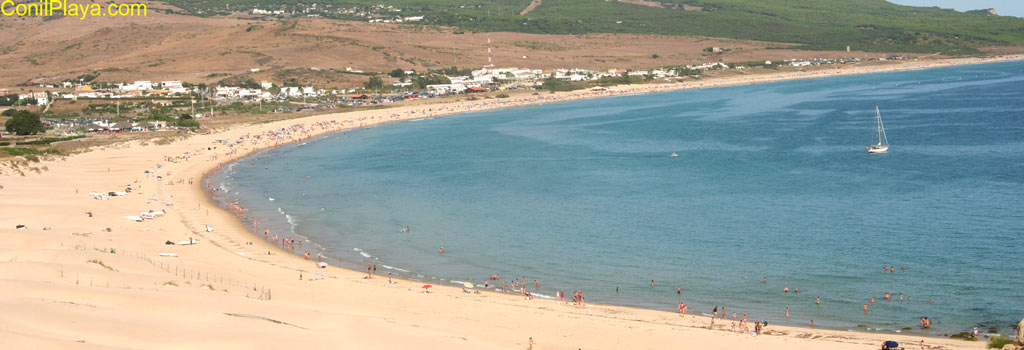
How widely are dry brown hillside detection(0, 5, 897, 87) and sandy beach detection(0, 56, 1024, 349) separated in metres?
96.4

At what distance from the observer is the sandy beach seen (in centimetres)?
1833

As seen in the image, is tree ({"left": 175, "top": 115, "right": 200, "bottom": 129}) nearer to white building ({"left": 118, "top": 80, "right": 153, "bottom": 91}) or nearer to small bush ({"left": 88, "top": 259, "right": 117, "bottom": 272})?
white building ({"left": 118, "top": 80, "right": 153, "bottom": 91})

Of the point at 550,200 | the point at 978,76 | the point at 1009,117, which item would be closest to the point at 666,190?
the point at 550,200

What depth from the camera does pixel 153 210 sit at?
131 ft

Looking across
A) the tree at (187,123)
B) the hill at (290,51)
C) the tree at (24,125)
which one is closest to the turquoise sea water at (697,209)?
the tree at (187,123)

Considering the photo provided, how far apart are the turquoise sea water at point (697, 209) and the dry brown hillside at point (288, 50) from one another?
70384 mm

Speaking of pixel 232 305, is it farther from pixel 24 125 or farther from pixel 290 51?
pixel 290 51

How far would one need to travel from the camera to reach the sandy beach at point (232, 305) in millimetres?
18328

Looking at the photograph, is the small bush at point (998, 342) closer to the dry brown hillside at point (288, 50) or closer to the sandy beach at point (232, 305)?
the sandy beach at point (232, 305)

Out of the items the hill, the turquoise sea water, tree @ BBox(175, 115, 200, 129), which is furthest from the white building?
the turquoise sea water

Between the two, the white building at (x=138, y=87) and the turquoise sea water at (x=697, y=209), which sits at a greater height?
the turquoise sea water at (x=697, y=209)

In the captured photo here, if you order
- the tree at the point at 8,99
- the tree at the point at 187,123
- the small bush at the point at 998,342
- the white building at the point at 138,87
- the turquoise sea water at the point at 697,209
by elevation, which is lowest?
the tree at the point at 8,99

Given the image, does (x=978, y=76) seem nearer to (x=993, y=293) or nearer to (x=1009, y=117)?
(x=1009, y=117)

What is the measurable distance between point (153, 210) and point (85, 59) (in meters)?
136
